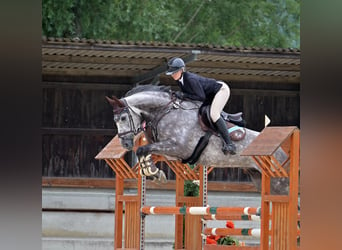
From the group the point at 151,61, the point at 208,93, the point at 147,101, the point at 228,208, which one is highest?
the point at 151,61

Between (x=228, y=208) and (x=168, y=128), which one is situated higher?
(x=168, y=128)

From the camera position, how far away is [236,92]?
17.5 m

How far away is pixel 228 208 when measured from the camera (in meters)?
9.10

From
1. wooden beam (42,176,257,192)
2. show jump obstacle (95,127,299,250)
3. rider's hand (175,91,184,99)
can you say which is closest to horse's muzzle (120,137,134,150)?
show jump obstacle (95,127,299,250)

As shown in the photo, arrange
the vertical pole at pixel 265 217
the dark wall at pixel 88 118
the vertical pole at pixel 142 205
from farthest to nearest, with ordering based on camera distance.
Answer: the dark wall at pixel 88 118
the vertical pole at pixel 142 205
the vertical pole at pixel 265 217

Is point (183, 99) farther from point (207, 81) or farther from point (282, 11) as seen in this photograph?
point (282, 11)

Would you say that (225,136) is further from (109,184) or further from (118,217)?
(109,184)

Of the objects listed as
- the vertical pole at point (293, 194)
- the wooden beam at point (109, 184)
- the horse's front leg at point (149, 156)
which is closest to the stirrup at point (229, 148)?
the horse's front leg at point (149, 156)

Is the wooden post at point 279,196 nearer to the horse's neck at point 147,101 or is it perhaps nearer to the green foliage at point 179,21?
the horse's neck at point 147,101

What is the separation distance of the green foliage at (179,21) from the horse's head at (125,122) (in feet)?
42.0

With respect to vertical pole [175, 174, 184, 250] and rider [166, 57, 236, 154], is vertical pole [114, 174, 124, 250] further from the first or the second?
rider [166, 57, 236, 154]

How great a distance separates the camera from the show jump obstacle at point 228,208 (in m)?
7.00

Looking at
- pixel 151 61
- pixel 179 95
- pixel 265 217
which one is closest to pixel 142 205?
pixel 179 95

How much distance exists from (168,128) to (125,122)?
Answer: 575mm
